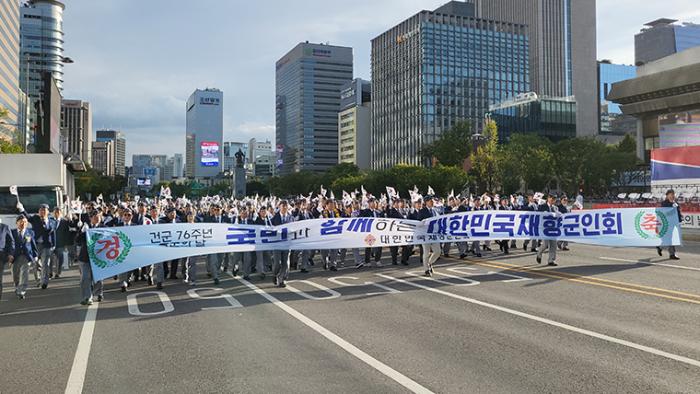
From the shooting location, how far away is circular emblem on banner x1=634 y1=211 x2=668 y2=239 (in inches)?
670

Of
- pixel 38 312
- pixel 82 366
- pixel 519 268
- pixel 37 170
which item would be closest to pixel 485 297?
pixel 519 268

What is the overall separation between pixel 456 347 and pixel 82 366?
4855 millimetres

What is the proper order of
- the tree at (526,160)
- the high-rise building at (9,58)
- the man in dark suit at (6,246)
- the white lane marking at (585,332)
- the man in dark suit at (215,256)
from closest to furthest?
the white lane marking at (585,332) → the man in dark suit at (6,246) → the man in dark suit at (215,256) → the tree at (526,160) → the high-rise building at (9,58)

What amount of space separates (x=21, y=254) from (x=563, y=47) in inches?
7962

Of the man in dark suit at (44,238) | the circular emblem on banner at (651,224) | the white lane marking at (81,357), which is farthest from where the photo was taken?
the circular emblem on banner at (651,224)

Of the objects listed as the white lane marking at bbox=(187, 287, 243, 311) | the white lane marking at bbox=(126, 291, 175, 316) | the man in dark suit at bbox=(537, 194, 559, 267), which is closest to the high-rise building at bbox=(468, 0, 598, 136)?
the man in dark suit at bbox=(537, 194, 559, 267)

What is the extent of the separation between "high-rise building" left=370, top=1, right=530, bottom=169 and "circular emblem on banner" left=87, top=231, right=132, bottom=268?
126 metres

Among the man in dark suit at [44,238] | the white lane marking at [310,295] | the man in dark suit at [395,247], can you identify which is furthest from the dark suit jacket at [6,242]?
the man in dark suit at [395,247]

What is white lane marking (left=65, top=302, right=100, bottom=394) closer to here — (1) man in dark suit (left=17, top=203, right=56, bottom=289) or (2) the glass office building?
(1) man in dark suit (left=17, top=203, right=56, bottom=289)

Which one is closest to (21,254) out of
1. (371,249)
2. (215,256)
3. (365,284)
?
(215,256)

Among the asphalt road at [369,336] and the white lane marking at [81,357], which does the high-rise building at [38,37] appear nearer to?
the asphalt road at [369,336]

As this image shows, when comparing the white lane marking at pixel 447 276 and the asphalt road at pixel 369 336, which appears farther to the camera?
the white lane marking at pixel 447 276

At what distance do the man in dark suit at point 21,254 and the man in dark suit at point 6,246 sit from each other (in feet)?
0.71

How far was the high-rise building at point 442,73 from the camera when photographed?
14750cm
